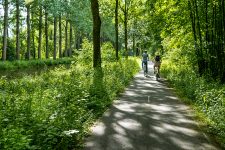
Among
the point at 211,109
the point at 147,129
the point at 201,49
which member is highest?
the point at 201,49

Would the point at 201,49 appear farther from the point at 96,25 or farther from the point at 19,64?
the point at 19,64

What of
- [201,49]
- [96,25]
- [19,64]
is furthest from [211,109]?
[19,64]

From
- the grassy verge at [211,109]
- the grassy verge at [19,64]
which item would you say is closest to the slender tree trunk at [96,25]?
the grassy verge at [211,109]

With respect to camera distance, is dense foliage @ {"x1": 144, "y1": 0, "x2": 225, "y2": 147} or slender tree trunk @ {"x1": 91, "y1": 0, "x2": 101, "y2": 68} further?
slender tree trunk @ {"x1": 91, "y1": 0, "x2": 101, "y2": 68}

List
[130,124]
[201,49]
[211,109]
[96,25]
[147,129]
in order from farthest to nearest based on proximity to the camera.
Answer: [96,25] → [201,49] → [130,124] → [211,109] → [147,129]

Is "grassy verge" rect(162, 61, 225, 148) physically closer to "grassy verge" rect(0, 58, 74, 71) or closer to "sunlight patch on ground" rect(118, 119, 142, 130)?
"sunlight patch on ground" rect(118, 119, 142, 130)

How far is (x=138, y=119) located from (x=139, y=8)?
108 ft

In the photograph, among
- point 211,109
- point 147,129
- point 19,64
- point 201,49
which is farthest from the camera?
point 19,64

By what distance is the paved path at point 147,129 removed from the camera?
27.3ft

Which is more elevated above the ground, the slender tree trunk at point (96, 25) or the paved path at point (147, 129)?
the slender tree trunk at point (96, 25)

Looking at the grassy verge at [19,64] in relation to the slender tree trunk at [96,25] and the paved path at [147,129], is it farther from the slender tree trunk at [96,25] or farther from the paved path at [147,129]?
the paved path at [147,129]

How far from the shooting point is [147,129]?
387 inches

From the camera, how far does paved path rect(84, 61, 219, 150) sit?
8.31 meters

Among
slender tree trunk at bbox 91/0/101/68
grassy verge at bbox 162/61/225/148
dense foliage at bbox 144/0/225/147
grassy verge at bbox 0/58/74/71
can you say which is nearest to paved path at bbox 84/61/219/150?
grassy verge at bbox 162/61/225/148
